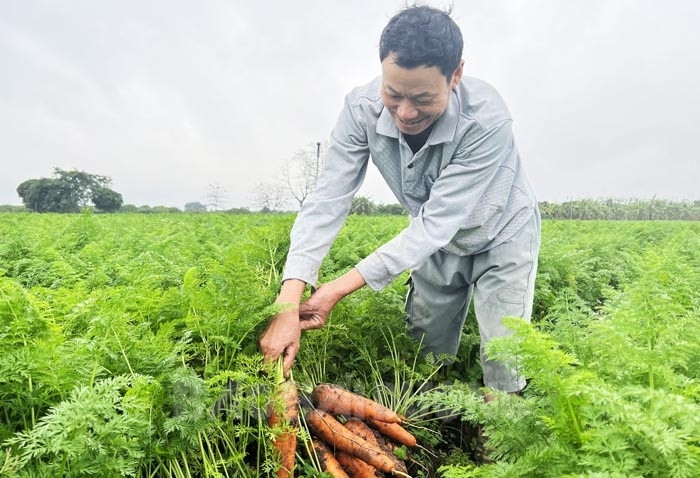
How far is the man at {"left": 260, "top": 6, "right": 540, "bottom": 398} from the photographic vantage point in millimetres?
2332

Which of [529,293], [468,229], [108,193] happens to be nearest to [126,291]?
[468,229]

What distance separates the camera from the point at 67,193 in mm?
64688

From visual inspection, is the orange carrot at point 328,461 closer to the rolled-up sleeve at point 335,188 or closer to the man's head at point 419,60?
the rolled-up sleeve at point 335,188

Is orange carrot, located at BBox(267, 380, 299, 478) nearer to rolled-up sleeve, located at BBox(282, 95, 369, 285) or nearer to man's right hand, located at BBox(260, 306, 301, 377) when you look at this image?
man's right hand, located at BBox(260, 306, 301, 377)

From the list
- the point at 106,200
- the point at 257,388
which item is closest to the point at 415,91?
the point at 257,388

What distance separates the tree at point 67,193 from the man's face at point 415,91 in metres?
68.9

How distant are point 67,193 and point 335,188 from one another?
7154 cm

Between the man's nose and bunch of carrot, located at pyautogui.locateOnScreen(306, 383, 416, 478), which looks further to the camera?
bunch of carrot, located at pyautogui.locateOnScreen(306, 383, 416, 478)

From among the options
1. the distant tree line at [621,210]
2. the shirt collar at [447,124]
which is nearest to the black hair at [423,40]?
the shirt collar at [447,124]

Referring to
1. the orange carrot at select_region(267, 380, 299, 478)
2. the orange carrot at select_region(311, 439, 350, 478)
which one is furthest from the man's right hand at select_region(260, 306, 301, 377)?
the orange carrot at select_region(311, 439, 350, 478)

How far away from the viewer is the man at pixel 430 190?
7.65 feet

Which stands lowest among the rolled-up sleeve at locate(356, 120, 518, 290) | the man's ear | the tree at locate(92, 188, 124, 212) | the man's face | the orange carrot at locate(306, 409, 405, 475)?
the orange carrot at locate(306, 409, 405, 475)

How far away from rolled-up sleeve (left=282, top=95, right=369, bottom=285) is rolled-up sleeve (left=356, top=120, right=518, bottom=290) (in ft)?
1.05

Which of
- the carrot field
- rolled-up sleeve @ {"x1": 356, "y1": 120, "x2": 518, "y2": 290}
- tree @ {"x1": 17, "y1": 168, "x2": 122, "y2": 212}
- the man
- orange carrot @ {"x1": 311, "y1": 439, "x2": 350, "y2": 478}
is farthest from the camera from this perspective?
tree @ {"x1": 17, "y1": 168, "x2": 122, "y2": 212}
